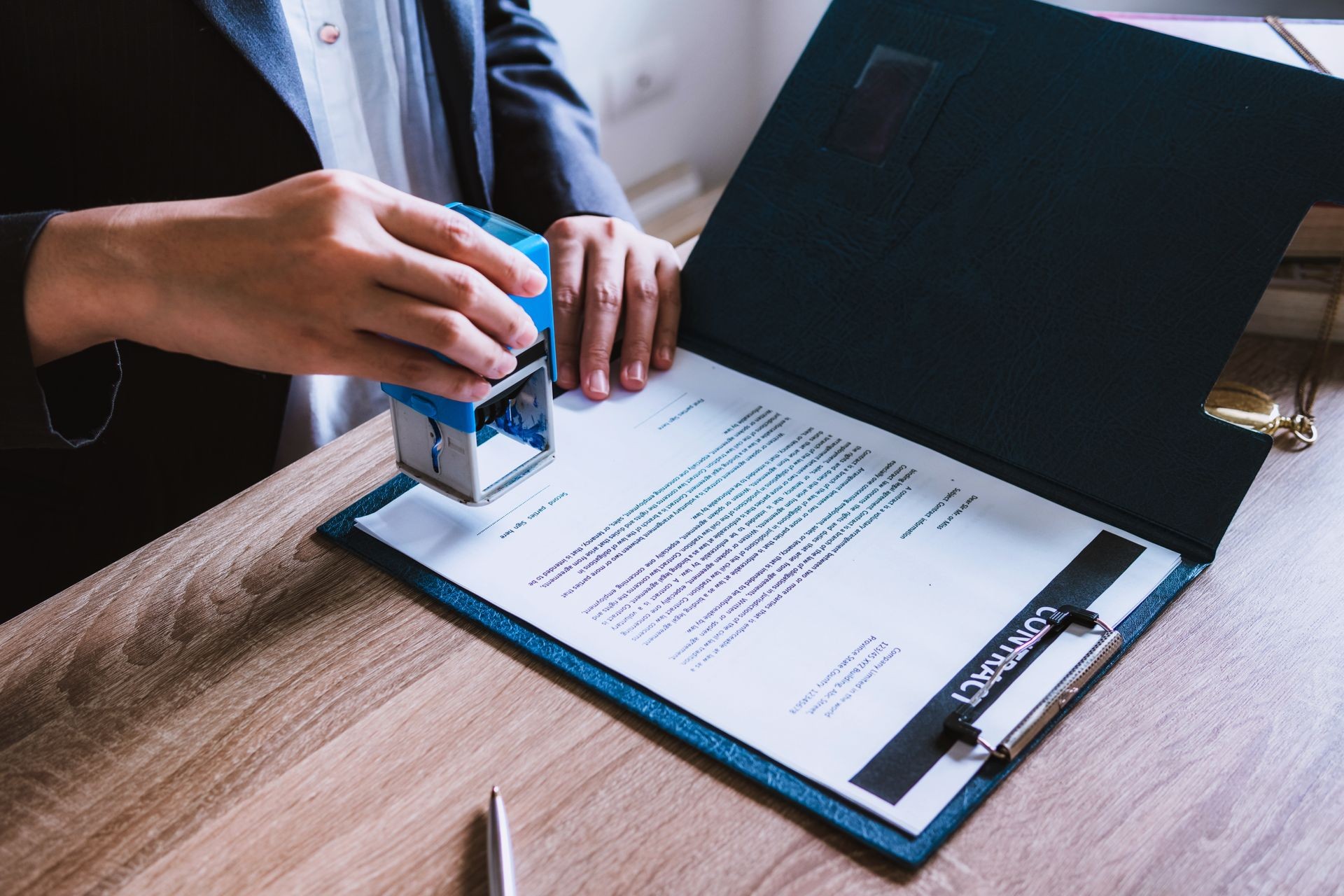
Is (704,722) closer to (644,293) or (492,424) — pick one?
(492,424)

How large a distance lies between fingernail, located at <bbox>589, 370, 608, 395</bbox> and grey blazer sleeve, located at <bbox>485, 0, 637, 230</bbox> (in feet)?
0.90

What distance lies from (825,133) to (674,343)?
0.19 meters

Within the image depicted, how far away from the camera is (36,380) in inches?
24.1

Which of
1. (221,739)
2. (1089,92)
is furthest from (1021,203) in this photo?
(221,739)

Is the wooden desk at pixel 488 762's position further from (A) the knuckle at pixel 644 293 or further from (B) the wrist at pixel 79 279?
(A) the knuckle at pixel 644 293

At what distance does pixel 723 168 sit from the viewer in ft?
7.10

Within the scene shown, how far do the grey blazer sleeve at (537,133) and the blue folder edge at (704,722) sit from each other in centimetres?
44

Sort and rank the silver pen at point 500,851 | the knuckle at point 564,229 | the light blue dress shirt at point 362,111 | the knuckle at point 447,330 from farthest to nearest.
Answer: the light blue dress shirt at point 362,111 → the knuckle at point 564,229 → the knuckle at point 447,330 → the silver pen at point 500,851

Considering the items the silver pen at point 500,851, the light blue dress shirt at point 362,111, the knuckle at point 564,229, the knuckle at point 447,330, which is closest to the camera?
the silver pen at point 500,851

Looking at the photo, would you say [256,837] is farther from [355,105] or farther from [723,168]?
[723,168]

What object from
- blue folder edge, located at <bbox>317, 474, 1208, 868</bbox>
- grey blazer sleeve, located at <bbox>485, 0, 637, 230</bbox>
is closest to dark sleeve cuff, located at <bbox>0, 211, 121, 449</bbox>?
blue folder edge, located at <bbox>317, 474, 1208, 868</bbox>

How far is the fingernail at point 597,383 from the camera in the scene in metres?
0.76
